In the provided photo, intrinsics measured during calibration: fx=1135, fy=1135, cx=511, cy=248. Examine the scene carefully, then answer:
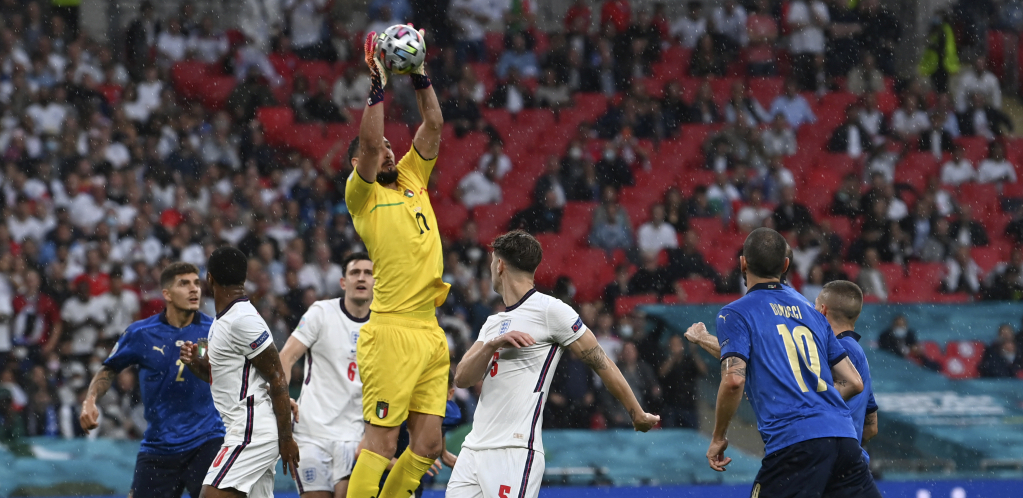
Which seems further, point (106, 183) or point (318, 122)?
point (318, 122)

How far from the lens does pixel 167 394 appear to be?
7.96 m

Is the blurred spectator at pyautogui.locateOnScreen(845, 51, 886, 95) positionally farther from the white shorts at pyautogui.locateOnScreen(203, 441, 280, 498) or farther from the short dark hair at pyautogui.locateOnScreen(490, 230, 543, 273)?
the white shorts at pyautogui.locateOnScreen(203, 441, 280, 498)

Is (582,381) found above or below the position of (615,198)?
below

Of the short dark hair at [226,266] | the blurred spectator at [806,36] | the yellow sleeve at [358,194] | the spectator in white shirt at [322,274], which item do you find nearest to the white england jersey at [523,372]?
the yellow sleeve at [358,194]

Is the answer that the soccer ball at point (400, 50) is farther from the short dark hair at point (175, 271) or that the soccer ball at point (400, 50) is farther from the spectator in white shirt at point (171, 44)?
the spectator in white shirt at point (171, 44)

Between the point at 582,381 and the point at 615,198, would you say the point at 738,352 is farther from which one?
the point at 615,198

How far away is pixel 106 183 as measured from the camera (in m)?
16.2

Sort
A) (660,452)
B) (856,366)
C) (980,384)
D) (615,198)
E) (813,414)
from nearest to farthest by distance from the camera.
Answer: (813,414) → (856,366) → (660,452) → (980,384) → (615,198)

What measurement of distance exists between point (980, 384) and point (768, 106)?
828 cm

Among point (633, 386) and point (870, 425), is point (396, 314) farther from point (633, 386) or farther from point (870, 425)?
point (633, 386)

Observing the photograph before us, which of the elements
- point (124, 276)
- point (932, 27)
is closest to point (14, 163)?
point (124, 276)

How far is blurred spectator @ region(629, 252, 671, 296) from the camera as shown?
1555 centimetres

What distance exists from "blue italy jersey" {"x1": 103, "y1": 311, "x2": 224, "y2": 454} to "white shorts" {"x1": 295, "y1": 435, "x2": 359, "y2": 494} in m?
0.75

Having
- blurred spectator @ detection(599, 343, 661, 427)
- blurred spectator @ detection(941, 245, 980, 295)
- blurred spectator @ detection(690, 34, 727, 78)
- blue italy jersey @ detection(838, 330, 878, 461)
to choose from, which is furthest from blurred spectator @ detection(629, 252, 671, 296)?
blue italy jersey @ detection(838, 330, 878, 461)
